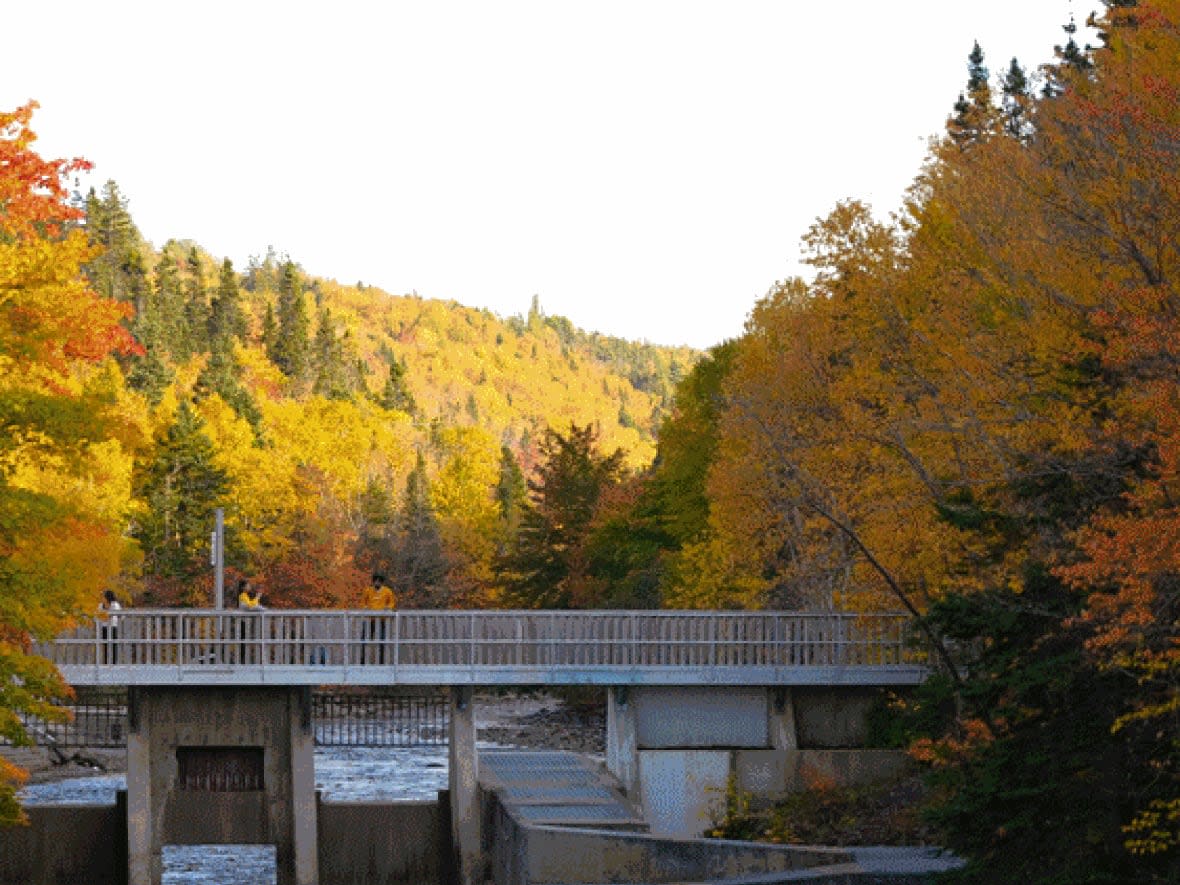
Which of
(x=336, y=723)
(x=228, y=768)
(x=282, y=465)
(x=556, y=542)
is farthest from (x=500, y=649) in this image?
(x=282, y=465)

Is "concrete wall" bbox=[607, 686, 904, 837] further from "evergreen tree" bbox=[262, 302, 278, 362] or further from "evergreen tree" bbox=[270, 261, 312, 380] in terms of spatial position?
"evergreen tree" bbox=[262, 302, 278, 362]

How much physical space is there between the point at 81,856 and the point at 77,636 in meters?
3.90

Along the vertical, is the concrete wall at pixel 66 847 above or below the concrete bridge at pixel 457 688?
below

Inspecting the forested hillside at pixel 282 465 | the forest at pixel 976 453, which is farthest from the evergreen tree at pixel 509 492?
the forest at pixel 976 453

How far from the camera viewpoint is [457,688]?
36844mm

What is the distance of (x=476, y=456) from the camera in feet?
475

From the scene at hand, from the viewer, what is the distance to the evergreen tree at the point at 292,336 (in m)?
166

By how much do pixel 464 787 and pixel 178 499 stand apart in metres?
50.3

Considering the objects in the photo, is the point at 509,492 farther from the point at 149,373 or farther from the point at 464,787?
the point at 464,787

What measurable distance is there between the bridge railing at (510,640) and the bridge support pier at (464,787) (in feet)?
2.95

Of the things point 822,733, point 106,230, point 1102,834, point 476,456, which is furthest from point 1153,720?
point 106,230

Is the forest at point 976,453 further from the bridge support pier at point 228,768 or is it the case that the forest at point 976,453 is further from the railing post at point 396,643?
the railing post at point 396,643

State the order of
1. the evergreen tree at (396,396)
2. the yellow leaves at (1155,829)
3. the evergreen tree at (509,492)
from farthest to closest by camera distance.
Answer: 1. the evergreen tree at (396,396)
2. the evergreen tree at (509,492)
3. the yellow leaves at (1155,829)

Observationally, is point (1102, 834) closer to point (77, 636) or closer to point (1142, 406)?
point (1142, 406)
